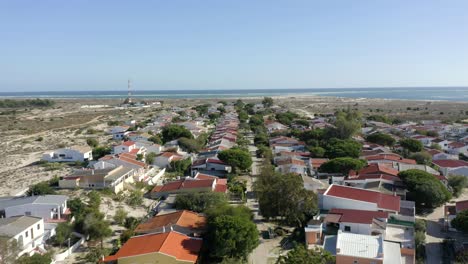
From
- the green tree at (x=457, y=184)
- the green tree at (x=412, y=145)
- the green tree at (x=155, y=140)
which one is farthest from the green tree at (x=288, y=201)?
the green tree at (x=155, y=140)

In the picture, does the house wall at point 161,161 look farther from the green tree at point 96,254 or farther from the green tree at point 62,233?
the green tree at point 96,254

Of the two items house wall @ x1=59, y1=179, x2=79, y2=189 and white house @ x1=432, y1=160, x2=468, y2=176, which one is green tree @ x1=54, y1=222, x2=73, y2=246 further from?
white house @ x1=432, y1=160, x2=468, y2=176

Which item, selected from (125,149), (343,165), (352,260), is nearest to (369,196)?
(352,260)

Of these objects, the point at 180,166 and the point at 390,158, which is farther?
the point at 180,166

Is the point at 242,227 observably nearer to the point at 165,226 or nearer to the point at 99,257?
the point at 165,226

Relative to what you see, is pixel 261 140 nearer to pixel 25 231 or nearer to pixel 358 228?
pixel 358 228

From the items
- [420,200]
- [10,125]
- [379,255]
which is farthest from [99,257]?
[10,125]

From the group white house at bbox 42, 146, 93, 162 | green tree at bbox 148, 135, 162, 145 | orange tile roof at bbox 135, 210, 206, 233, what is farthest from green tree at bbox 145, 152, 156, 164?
orange tile roof at bbox 135, 210, 206, 233
